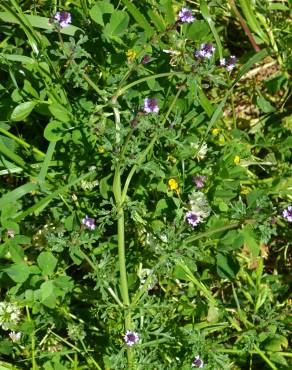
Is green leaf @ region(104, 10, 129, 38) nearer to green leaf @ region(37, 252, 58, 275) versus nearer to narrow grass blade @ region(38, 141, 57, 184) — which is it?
narrow grass blade @ region(38, 141, 57, 184)

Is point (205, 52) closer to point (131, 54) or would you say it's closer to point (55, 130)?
point (131, 54)

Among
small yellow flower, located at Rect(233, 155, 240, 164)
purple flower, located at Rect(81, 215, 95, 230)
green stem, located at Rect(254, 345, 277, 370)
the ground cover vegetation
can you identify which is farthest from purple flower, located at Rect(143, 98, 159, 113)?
green stem, located at Rect(254, 345, 277, 370)

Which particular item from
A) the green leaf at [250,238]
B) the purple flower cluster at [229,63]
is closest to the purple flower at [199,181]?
the green leaf at [250,238]

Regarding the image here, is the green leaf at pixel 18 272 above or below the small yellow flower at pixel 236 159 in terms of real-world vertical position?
below

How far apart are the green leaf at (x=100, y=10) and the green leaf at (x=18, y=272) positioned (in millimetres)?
1060

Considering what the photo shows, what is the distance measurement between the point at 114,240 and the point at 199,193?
0.42 metres

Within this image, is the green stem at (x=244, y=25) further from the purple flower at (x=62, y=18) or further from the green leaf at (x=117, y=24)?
the purple flower at (x=62, y=18)

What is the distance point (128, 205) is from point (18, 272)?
0.59 m

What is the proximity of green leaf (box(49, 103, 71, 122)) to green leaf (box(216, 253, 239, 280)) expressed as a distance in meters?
0.90

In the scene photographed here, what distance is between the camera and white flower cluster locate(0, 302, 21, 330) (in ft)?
8.48

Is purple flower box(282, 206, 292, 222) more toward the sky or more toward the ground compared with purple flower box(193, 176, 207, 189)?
more toward the ground

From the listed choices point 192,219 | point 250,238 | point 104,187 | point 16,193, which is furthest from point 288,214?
point 16,193

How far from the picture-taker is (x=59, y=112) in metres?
2.50

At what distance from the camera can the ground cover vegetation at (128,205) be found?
2.42 meters
